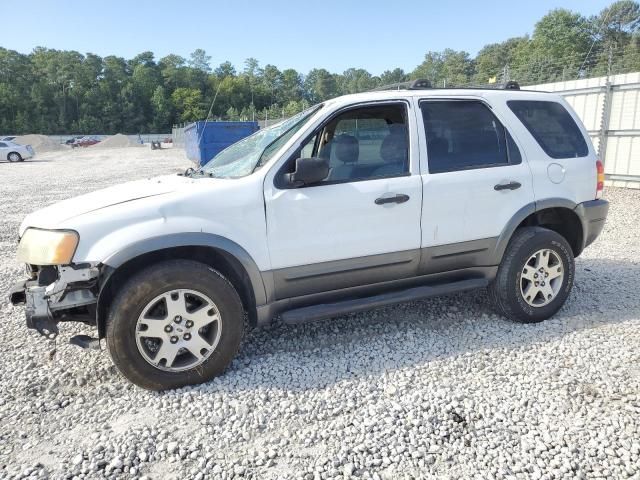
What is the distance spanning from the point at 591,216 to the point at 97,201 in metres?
4.07

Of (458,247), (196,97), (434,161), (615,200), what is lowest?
(615,200)

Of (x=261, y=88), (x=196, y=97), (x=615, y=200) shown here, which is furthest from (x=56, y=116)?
(x=615, y=200)

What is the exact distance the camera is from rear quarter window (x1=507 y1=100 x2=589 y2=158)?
388 cm

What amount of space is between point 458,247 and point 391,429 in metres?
1.63

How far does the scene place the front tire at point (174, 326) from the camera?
280 centimetres

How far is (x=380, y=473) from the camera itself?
7.37 feet

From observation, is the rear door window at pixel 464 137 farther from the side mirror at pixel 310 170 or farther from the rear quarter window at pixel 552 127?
the side mirror at pixel 310 170

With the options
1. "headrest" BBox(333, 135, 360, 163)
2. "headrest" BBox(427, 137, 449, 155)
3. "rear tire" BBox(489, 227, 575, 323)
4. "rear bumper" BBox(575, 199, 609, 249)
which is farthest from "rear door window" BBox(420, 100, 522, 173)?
"rear bumper" BBox(575, 199, 609, 249)

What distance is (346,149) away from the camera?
3.41m

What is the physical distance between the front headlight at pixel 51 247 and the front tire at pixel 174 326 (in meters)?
0.39

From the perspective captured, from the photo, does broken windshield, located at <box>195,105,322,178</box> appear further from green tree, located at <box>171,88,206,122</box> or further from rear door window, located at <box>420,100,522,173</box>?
green tree, located at <box>171,88,206,122</box>

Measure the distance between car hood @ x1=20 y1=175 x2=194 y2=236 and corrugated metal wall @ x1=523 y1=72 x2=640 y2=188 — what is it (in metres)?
11.1

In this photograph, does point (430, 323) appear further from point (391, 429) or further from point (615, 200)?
point (615, 200)

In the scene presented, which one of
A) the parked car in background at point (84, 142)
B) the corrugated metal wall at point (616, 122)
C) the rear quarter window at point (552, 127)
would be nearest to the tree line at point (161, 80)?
the parked car in background at point (84, 142)
